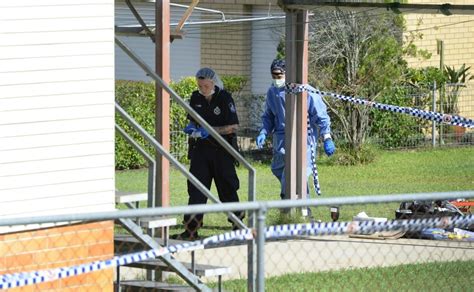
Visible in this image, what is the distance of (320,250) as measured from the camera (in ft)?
38.1

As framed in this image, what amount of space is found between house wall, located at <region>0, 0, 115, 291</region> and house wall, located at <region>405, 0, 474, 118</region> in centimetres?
1476

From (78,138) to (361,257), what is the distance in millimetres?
3656

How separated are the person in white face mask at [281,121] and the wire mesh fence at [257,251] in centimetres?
69

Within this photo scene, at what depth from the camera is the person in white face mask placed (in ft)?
45.4

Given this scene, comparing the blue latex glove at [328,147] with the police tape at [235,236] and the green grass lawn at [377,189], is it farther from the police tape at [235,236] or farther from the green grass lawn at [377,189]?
the police tape at [235,236]

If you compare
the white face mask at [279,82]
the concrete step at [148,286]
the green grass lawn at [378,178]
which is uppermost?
the white face mask at [279,82]

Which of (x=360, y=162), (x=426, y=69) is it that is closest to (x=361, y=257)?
(x=360, y=162)

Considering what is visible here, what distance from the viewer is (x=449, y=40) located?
82.3 feet

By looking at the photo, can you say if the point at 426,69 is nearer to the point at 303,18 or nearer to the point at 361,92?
the point at 361,92

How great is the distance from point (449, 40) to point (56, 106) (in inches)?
698

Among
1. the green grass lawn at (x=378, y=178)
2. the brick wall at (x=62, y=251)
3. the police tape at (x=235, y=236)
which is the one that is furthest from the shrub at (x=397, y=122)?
the police tape at (x=235, y=236)

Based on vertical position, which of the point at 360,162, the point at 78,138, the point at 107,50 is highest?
the point at 107,50

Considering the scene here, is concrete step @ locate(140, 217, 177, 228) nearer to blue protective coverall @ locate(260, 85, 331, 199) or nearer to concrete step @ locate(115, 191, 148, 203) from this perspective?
concrete step @ locate(115, 191, 148, 203)

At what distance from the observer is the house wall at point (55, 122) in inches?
319
